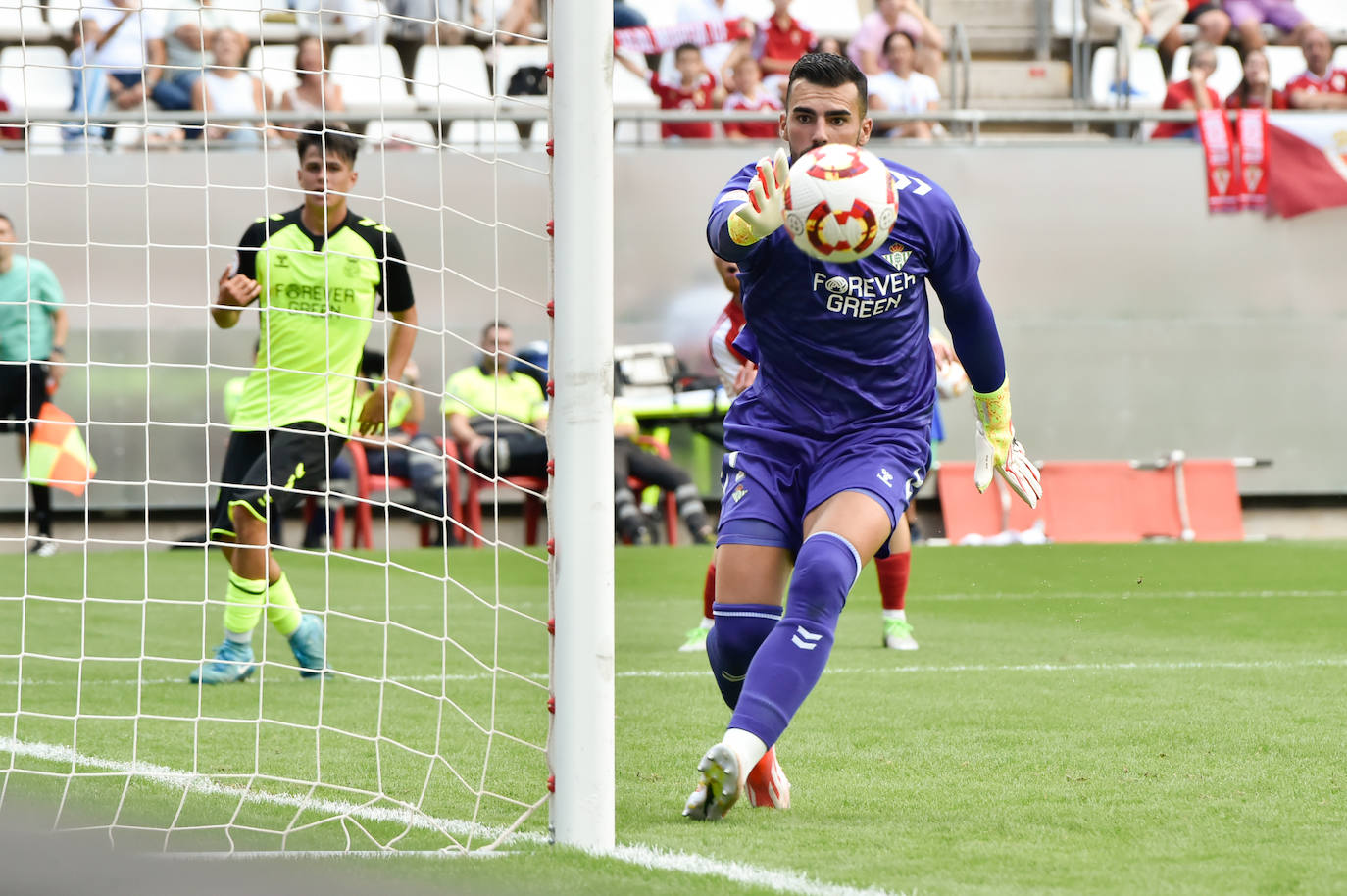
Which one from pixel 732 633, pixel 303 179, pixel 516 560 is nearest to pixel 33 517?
pixel 516 560

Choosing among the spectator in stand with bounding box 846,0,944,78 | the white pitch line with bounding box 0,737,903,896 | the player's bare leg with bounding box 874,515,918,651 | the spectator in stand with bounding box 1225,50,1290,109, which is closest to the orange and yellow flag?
the player's bare leg with bounding box 874,515,918,651

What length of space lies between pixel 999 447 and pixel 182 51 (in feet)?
36.4

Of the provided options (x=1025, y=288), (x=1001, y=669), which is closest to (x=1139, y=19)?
(x=1025, y=288)

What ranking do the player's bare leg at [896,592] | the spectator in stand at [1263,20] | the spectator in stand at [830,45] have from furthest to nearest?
1. the spectator in stand at [1263,20]
2. the spectator in stand at [830,45]
3. the player's bare leg at [896,592]

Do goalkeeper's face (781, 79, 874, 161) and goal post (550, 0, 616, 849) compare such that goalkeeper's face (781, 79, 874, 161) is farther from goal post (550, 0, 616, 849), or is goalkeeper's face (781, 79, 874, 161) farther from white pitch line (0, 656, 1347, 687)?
white pitch line (0, 656, 1347, 687)

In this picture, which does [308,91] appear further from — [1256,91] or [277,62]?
[1256,91]

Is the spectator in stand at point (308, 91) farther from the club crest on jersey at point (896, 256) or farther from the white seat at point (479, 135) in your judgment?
the club crest on jersey at point (896, 256)

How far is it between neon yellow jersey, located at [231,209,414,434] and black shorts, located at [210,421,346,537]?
7 cm

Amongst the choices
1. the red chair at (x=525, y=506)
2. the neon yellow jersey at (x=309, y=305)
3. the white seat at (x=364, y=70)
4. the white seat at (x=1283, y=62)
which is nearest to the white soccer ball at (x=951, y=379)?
the neon yellow jersey at (x=309, y=305)

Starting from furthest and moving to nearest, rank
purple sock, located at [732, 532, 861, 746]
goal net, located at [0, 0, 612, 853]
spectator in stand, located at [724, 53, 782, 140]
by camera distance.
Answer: spectator in stand, located at [724, 53, 782, 140] < goal net, located at [0, 0, 612, 853] < purple sock, located at [732, 532, 861, 746]

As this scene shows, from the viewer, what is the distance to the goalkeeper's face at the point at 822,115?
4234mm

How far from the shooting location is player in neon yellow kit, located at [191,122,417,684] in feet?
21.8

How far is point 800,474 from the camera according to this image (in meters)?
4.36

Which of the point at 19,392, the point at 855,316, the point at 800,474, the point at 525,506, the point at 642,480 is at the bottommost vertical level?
the point at 525,506
